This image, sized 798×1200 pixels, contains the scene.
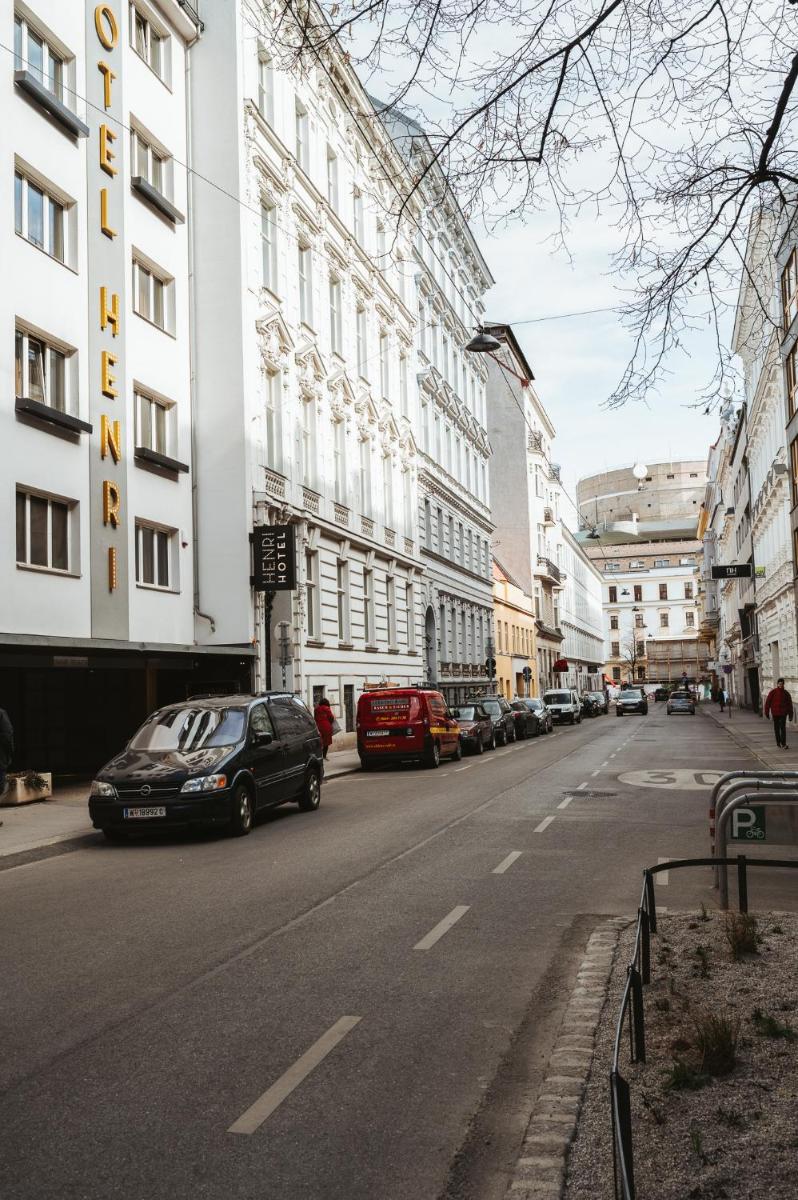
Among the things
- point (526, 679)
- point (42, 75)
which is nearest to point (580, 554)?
point (526, 679)

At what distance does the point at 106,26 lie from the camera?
22922mm

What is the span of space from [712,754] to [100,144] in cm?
2038

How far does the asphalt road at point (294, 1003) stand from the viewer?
14.1ft

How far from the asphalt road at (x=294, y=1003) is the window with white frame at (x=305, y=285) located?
71.5 ft

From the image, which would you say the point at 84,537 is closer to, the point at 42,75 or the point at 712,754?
the point at 42,75

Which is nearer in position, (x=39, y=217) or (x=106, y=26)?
(x=39, y=217)

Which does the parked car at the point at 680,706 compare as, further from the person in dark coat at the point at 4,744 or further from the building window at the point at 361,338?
the person in dark coat at the point at 4,744

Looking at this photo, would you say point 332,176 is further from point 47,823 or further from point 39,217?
point 47,823

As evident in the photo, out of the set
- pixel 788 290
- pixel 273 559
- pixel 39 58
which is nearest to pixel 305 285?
pixel 273 559

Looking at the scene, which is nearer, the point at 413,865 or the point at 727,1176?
the point at 727,1176

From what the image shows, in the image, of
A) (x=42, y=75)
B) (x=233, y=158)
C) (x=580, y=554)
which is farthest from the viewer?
(x=580, y=554)

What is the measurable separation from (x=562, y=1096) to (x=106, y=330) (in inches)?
800

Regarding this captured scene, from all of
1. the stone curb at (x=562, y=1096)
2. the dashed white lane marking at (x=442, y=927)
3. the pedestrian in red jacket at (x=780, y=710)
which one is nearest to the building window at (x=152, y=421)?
the pedestrian in red jacket at (x=780, y=710)

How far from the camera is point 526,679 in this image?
67375 millimetres
